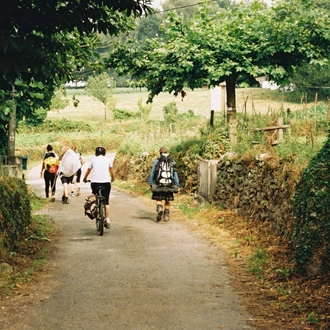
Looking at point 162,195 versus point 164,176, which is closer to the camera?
point 164,176

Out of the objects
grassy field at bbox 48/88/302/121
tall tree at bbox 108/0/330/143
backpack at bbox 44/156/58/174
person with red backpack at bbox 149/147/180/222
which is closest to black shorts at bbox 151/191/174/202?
person with red backpack at bbox 149/147/180/222

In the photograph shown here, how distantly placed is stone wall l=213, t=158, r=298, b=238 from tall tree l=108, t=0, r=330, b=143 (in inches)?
129

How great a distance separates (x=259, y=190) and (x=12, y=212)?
4.87 m

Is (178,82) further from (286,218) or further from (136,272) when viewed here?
(136,272)

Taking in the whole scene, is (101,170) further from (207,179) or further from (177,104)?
(177,104)

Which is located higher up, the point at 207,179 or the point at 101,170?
the point at 101,170

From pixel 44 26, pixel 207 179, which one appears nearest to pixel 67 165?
pixel 207 179

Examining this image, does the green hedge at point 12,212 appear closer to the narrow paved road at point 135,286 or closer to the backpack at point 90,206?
the narrow paved road at point 135,286

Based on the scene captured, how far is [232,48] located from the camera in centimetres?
1822

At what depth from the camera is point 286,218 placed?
1067 centimetres

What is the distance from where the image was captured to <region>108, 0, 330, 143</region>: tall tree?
17719mm

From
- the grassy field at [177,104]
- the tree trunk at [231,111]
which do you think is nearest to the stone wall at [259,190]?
the tree trunk at [231,111]

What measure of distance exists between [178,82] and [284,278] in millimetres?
10883

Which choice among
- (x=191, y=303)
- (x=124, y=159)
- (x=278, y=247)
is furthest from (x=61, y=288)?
(x=124, y=159)
